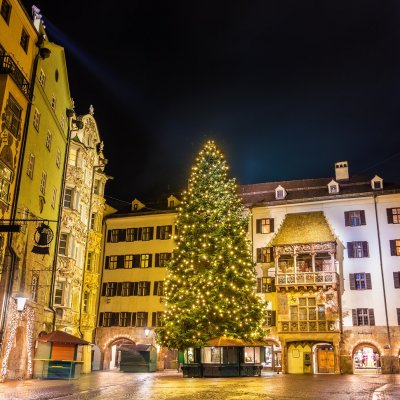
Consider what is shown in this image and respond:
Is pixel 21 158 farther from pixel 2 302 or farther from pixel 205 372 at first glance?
pixel 205 372

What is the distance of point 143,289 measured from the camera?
49.2 m

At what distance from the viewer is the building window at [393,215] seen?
1712 inches

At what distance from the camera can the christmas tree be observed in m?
32.8

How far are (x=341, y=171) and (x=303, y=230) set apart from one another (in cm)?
862

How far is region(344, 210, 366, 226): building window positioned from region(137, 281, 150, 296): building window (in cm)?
1975

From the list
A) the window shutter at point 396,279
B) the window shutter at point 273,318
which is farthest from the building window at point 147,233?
the window shutter at point 396,279

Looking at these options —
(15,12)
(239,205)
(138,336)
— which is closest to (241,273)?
(239,205)

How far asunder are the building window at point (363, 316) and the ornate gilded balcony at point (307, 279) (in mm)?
3096

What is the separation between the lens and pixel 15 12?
27234mm

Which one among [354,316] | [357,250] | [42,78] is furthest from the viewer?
[357,250]

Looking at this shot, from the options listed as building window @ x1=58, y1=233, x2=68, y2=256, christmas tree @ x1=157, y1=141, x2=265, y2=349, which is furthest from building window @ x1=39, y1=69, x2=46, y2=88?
christmas tree @ x1=157, y1=141, x2=265, y2=349

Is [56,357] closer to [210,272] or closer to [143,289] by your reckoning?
[210,272]

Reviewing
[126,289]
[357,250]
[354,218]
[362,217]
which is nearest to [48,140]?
[126,289]

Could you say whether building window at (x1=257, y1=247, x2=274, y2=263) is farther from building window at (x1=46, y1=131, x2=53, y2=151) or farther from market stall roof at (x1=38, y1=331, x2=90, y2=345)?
building window at (x1=46, y1=131, x2=53, y2=151)
